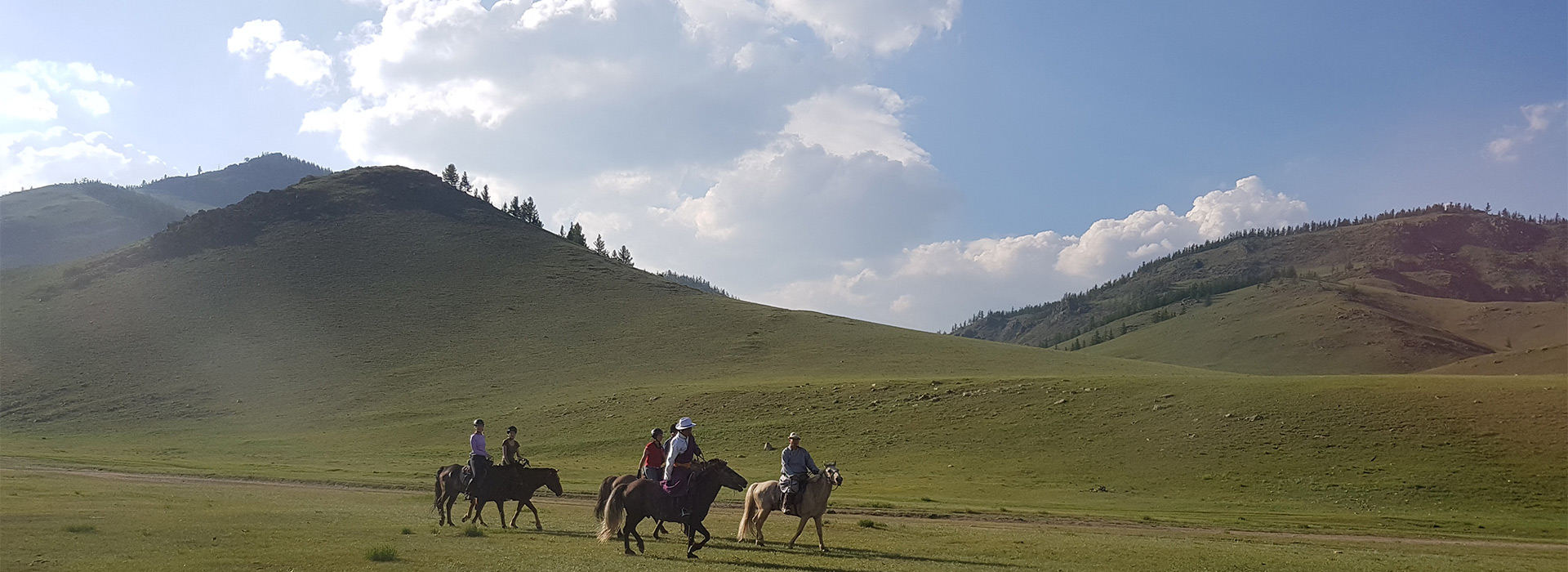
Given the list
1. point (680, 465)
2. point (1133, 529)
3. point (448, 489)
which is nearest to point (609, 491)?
point (680, 465)

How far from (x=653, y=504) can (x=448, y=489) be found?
802 cm

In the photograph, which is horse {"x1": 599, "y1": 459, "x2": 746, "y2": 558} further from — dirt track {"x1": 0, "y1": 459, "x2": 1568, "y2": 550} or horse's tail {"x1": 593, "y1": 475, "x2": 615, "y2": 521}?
dirt track {"x1": 0, "y1": 459, "x2": 1568, "y2": 550}

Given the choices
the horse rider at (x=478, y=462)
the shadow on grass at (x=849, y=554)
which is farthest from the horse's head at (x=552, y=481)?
the shadow on grass at (x=849, y=554)

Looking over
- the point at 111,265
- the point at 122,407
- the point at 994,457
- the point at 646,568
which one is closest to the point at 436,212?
the point at 111,265

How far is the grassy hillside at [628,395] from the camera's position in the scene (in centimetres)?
4131

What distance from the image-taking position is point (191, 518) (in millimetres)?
21703

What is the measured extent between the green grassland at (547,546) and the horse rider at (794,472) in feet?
3.37

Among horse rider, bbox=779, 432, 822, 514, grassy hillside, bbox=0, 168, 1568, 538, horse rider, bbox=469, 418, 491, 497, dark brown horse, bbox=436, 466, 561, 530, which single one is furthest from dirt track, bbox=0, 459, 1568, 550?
horse rider, bbox=779, 432, 822, 514

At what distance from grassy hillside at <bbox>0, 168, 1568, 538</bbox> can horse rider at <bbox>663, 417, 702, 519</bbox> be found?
15.5m

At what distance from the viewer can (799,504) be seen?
64.7ft

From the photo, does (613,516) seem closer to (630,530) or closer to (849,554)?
(630,530)

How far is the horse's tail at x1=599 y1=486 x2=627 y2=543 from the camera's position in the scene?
18.3 metres

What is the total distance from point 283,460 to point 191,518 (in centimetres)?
3785

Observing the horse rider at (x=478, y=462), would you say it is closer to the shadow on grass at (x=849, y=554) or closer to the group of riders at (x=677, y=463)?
the group of riders at (x=677, y=463)
